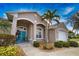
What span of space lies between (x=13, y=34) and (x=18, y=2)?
0.53 m

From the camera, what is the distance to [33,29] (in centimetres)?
A: 321

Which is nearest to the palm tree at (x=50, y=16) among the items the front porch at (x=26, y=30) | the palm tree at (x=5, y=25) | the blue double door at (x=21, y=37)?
the front porch at (x=26, y=30)

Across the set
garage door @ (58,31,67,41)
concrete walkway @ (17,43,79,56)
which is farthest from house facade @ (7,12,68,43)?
concrete walkway @ (17,43,79,56)

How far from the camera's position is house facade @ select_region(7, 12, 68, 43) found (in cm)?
317

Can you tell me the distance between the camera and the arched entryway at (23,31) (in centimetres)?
317

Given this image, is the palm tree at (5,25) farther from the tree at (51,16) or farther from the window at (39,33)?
the tree at (51,16)

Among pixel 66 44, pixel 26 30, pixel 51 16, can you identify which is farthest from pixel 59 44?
pixel 26 30

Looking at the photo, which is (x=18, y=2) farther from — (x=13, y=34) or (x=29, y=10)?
(x=13, y=34)

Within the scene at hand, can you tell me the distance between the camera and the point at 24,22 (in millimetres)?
3176

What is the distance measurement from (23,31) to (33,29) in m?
0.17

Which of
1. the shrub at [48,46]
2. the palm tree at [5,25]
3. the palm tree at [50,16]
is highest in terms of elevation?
the palm tree at [50,16]

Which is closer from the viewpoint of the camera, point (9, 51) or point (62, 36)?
point (9, 51)

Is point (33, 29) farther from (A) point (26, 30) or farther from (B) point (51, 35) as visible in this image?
(B) point (51, 35)

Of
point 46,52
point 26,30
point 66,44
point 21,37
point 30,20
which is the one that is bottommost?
point 46,52
